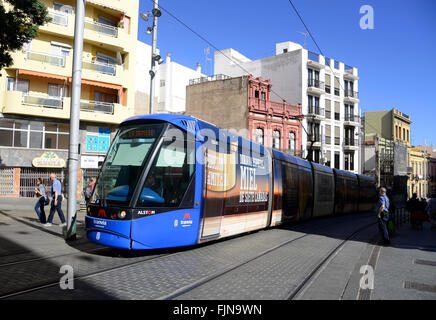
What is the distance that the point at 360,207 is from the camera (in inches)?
1067

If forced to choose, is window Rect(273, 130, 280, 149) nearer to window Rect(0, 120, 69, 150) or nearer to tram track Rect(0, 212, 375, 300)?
window Rect(0, 120, 69, 150)

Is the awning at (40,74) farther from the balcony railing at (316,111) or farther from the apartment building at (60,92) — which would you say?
the balcony railing at (316,111)

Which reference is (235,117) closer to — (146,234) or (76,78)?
(76,78)

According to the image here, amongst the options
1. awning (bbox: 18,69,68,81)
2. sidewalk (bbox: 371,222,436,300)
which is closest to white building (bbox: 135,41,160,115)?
awning (bbox: 18,69,68,81)

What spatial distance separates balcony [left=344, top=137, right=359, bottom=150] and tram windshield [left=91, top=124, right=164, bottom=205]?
43596 mm

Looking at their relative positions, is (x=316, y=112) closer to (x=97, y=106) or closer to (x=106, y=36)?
(x=106, y=36)

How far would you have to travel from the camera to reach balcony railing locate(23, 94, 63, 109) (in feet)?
72.8

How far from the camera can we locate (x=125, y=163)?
7238 millimetres

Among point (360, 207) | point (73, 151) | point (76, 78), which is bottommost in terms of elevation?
point (360, 207)

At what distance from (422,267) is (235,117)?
1115 inches

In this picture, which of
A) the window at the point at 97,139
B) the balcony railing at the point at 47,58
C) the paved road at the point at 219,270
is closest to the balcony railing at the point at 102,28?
the balcony railing at the point at 47,58

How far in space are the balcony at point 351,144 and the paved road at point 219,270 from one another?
38.3 metres
